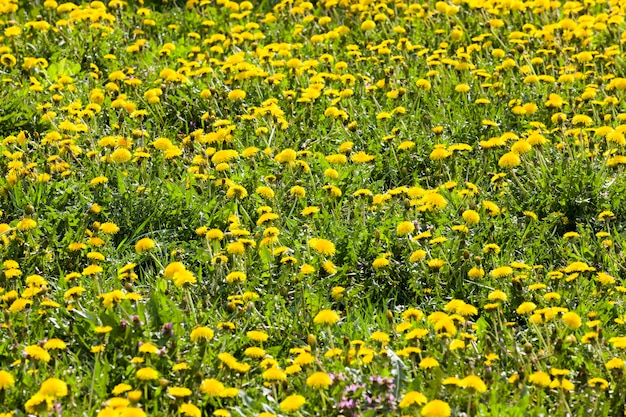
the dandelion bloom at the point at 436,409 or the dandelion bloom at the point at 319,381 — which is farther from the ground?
the dandelion bloom at the point at 436,409

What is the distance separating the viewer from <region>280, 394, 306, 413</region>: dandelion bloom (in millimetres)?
3303

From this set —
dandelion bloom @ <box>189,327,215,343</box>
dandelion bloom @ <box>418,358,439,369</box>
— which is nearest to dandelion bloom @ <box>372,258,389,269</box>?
dandelion bloom @ <box>418,358,439,369</box>

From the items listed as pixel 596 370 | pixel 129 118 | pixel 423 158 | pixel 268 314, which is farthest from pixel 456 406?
pixel 129 118

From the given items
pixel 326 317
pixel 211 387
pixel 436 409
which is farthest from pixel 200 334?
pixel 436 409

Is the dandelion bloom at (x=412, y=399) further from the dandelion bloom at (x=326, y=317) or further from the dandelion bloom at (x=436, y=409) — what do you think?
the dandelion bloom at (x=326, y=317)

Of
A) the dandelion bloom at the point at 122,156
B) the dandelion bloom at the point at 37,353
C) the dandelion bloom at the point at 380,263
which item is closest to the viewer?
the dandelion bloom at the point at 37,353

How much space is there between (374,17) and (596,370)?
12.7ft

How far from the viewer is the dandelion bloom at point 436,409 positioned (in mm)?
3125

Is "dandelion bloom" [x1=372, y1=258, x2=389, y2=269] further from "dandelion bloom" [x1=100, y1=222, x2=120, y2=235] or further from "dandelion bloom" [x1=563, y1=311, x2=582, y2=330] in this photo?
"dandelion bloom" [x1=100, y1=222, x2=120, y2=235]

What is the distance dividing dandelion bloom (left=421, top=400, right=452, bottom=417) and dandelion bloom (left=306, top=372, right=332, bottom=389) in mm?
392

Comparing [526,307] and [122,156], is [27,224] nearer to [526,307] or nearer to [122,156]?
[122,156]

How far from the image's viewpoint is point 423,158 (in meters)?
5.33

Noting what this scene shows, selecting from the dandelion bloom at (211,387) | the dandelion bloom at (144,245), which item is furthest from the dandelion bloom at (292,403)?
the dandelion bloom at (144,245)

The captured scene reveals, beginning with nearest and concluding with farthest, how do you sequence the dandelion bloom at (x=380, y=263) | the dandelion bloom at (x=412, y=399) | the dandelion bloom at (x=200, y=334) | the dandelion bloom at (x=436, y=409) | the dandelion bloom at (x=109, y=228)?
the dandelion bloom at (x=436, y=409), the dandelion bloom at (x=412, y=399), the dandelion bloom at (x=200, y=334), the dandelion bloom at (x=380, y=263), the dandelion bloom at (x=109, y=228)
